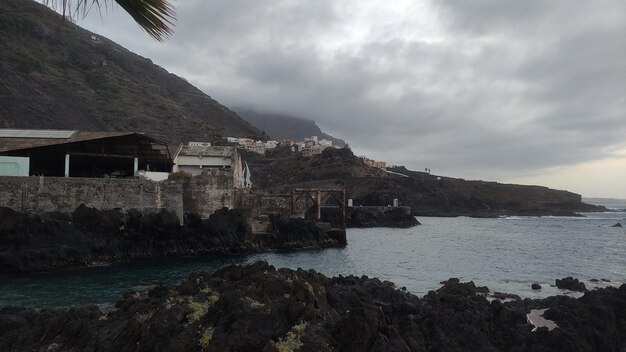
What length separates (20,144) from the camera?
3356 centimetres

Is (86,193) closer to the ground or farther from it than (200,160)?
closer to the ground

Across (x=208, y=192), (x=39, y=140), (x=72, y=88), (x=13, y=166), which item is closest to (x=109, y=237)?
(x=13, y=166)

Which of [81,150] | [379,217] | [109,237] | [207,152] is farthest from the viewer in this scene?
[379,217]

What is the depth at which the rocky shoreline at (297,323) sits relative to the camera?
948 centimetres

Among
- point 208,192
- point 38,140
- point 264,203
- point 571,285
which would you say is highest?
point 38,140

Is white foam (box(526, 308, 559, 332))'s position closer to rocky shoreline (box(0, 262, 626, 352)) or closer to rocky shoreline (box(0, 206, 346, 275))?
rocky shoreline (box(0, 262, 626, 352))

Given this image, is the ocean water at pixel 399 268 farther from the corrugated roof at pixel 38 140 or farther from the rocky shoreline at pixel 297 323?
the corrugated roof at pixel 38 140

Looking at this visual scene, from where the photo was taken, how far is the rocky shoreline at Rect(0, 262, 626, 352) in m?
9.48

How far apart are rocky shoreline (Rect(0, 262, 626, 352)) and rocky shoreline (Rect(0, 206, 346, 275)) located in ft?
42.7

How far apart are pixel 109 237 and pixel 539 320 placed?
25.7 meters

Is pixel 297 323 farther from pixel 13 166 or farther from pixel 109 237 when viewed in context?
pixel 13 166

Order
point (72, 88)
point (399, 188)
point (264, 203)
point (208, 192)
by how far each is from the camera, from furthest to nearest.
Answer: point (399, 188)
point (72, 88)
point (264, 203)
point (208, 192)

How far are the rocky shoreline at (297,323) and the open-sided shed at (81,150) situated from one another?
870 inches

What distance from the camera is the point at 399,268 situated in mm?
32344
